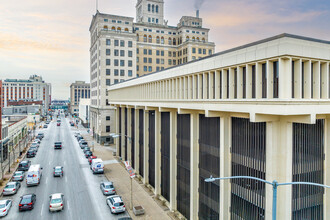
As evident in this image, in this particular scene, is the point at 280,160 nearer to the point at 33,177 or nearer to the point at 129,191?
the point at 129,191

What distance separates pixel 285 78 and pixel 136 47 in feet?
217

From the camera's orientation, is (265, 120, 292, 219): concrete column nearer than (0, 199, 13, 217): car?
Yes

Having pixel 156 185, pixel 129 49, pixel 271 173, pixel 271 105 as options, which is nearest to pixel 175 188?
pixel 156 185

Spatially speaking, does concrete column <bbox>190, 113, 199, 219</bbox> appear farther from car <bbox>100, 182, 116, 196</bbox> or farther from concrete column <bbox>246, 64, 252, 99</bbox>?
car <bbox>100, 182, 116, 196</bbox>

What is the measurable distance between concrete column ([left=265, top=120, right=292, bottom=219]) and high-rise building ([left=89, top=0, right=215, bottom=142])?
60.9 m

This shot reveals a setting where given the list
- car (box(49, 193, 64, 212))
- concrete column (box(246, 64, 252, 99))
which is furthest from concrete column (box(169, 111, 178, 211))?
concrete column (box(246, 64, 252, 99))

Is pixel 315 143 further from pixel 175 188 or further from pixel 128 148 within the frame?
pixel 128 148

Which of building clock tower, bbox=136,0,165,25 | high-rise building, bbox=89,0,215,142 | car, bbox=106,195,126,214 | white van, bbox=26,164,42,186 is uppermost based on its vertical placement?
building clock tower, bbox=136,0,165,25

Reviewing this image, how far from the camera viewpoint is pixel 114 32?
72.2 metres

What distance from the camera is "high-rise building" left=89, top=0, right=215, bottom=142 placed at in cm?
7269

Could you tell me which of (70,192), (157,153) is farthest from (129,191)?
(70,192)

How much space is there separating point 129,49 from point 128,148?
3676 cm

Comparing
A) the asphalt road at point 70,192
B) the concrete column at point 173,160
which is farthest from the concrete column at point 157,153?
the asphalt road at point 70,192

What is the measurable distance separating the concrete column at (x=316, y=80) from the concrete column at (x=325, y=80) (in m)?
0.67
